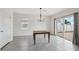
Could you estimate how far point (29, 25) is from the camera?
1001 centimetres

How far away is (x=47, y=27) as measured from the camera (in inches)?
395

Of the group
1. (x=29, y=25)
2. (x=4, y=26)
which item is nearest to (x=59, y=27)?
(x=29, y=25)

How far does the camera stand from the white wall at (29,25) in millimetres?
9711

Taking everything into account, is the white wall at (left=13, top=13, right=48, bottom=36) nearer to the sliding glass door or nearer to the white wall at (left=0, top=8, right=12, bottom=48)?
the sliding glass door

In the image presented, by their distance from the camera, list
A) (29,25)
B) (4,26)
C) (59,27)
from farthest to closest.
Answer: (29,25), (59,27), (4,26)

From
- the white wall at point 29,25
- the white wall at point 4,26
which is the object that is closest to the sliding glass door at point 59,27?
the white wall at point 29,25

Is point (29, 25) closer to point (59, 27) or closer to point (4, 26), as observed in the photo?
point (59, 27)

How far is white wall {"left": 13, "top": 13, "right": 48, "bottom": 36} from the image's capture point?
31.9 feet

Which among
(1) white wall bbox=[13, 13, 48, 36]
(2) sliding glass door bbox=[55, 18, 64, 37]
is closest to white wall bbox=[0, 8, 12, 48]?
(1) white wall bbox=[13, 13, 48, 36]

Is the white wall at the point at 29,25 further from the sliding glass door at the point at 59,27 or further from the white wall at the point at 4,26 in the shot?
the white wall at the point at 4,26
